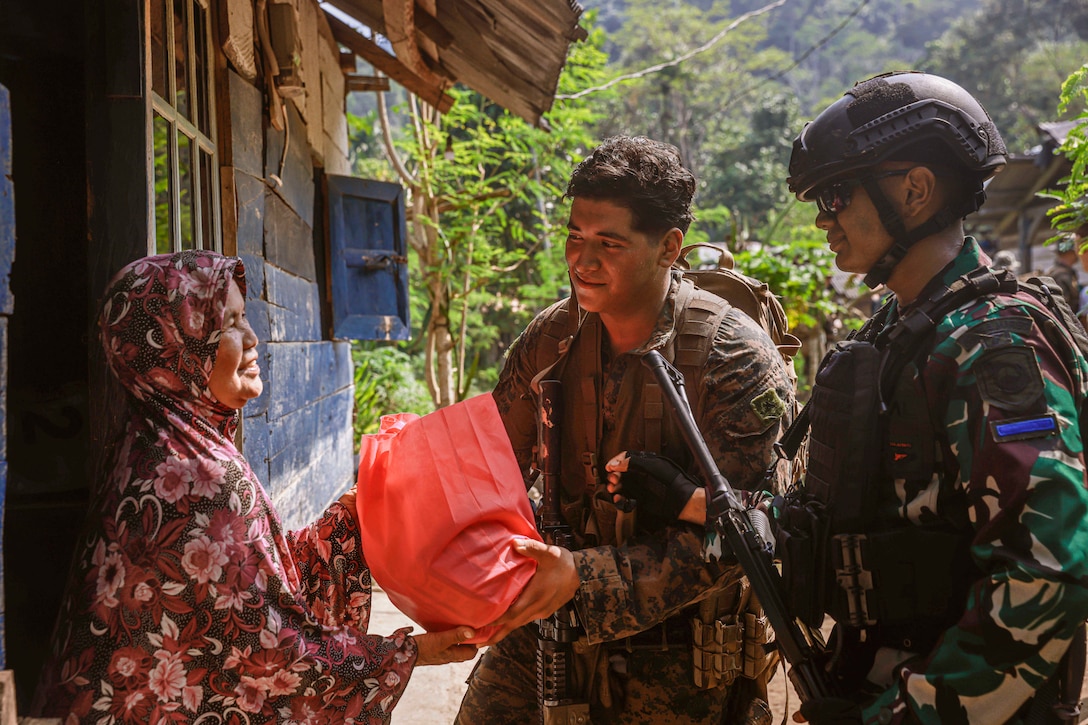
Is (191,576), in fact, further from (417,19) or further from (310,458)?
(417,19)

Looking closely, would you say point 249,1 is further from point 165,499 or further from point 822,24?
point 822,24

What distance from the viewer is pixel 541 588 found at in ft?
6.61

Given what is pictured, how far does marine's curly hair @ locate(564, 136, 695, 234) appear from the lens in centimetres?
233

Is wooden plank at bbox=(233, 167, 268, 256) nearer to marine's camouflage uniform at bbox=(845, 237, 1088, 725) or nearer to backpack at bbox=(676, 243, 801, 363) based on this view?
backpack at bbox=(676, 243, 801, 363)

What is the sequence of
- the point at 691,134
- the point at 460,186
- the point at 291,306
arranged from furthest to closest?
1. the point at 691,134
2. the point at 460,186
3. the point at 291,306

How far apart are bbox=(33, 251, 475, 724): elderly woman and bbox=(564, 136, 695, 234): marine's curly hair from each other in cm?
101

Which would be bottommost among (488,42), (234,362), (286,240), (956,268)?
(234,362)

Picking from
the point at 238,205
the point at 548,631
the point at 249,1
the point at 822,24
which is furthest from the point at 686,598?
the point at 822,24

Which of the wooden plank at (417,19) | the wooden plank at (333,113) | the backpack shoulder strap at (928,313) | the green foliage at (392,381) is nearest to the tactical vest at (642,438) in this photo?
the backpack shoulder strap at (928,313)

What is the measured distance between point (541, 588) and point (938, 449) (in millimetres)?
949

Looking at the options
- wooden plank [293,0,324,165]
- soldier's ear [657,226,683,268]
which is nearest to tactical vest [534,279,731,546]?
soldier's ear [657,226,683,268]

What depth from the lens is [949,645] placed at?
1.46 m

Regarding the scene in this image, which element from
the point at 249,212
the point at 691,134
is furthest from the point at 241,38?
the point at 691,134

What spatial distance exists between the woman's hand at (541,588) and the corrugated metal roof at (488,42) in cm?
347
